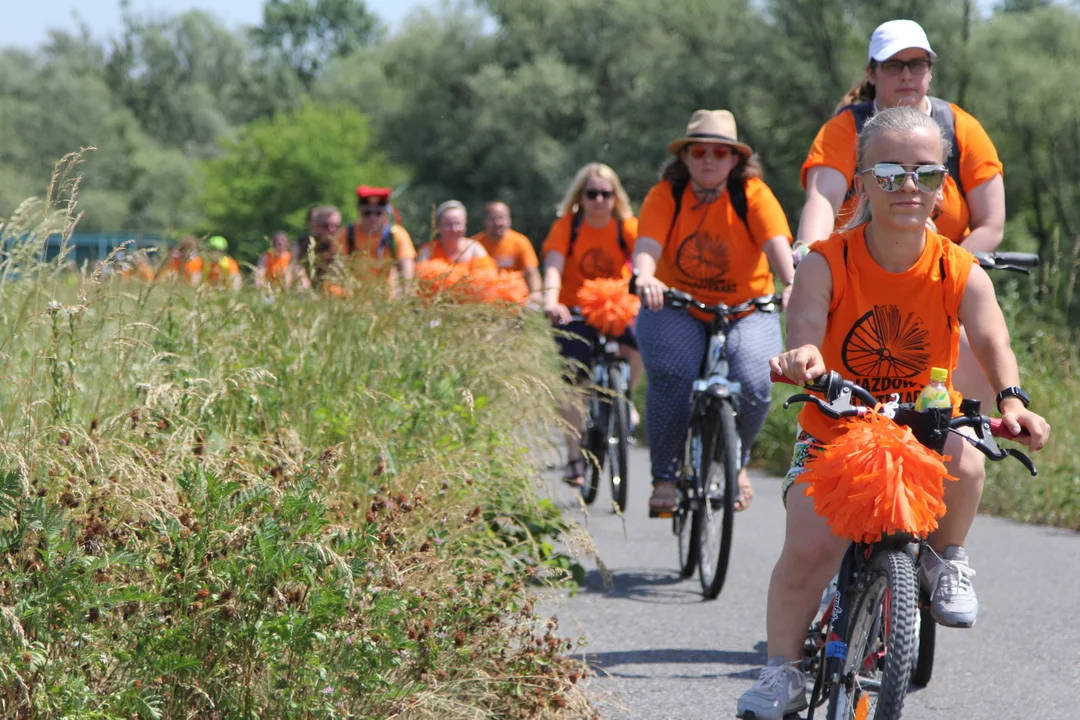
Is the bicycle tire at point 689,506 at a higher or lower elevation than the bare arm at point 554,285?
lower

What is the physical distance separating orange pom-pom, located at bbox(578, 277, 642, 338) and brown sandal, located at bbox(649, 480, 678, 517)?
250 centimetres

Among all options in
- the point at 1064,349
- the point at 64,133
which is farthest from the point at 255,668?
the point at 64,133

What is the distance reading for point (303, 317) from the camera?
6605 millimetres

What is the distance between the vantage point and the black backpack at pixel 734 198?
23.0ft

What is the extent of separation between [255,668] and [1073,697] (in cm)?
287

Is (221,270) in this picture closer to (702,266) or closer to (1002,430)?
(702,266)

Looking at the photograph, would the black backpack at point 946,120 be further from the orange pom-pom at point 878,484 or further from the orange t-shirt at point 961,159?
the orange pom-pom at point 878,484

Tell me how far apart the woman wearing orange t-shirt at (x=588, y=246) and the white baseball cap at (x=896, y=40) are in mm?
4459

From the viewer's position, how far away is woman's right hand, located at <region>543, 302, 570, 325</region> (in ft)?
30.8

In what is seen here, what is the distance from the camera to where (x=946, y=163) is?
5266mm

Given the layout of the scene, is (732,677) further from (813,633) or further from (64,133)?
(64,133)

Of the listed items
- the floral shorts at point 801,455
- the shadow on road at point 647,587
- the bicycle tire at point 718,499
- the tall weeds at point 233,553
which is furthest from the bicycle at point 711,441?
the floral shorts at point 801,455

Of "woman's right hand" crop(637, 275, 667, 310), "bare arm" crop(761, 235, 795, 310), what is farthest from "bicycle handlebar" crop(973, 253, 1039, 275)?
"woman's right hand" crop(637, 275, 667, 310)

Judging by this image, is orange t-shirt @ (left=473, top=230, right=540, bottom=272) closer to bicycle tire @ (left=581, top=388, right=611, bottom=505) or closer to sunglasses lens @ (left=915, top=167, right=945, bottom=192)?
bicycle tire @ (left=581, top=388, right=611, bottom=505)
